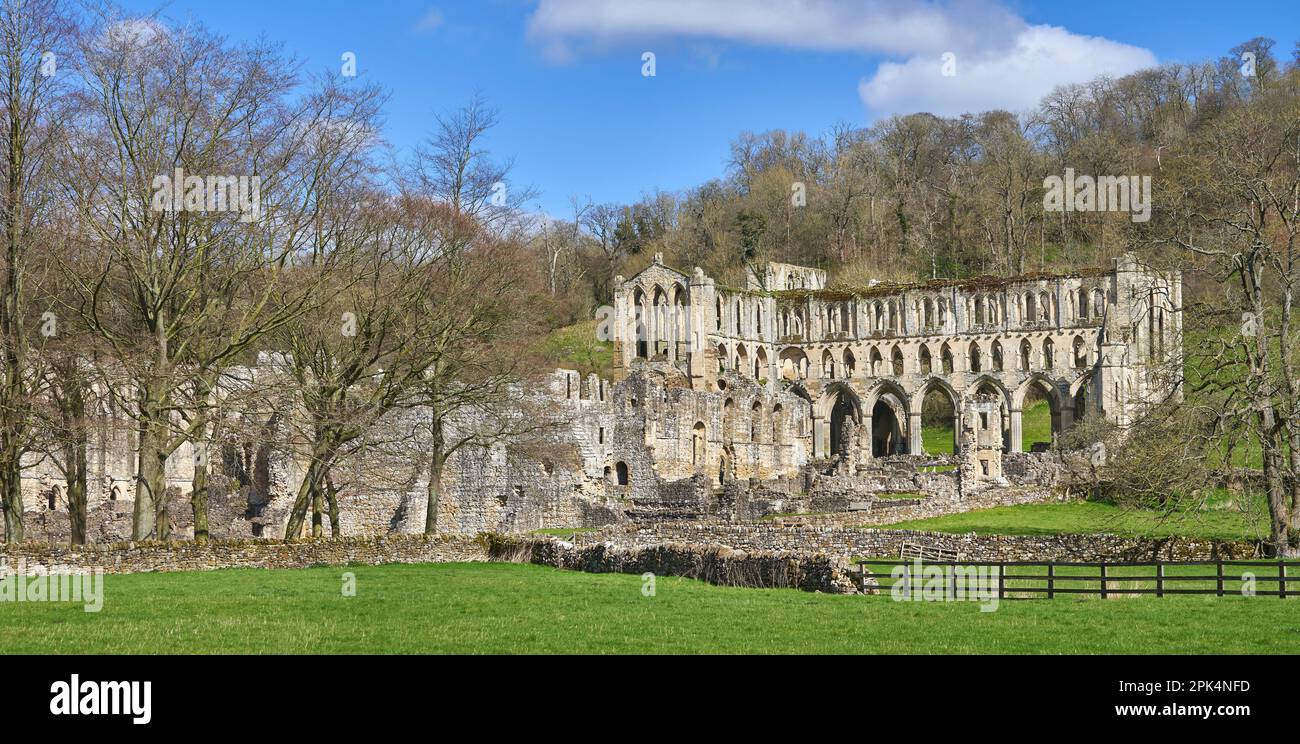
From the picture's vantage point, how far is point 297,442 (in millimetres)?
33562

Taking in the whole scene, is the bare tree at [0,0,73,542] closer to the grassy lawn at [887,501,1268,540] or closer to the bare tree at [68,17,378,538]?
the bare tree at [68,17,378,538]

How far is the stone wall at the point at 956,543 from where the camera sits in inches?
1131

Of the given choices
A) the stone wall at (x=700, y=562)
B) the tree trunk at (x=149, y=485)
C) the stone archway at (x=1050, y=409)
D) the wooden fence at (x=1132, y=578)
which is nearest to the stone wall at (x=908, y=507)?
the stone wall at (x=700, y=562)

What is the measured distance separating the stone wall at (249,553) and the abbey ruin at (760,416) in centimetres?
262

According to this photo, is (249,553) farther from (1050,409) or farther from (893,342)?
(893,342)

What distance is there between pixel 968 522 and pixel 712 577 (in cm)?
1698

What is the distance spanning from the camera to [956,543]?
3194 cm

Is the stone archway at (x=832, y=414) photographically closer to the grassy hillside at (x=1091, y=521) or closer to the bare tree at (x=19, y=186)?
the grassy hillside at (x=1091, y=521)

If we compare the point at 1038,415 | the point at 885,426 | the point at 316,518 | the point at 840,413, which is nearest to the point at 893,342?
the point at 885,426

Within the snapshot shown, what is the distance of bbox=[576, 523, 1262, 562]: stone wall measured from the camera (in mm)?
28719

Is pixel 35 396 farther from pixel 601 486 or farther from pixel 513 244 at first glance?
pixel 601 486

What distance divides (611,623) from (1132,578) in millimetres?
8979

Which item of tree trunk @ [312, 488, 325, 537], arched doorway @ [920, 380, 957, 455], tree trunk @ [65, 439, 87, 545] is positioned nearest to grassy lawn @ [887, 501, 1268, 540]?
tree trunk @ [312, 488, 325, 537]
